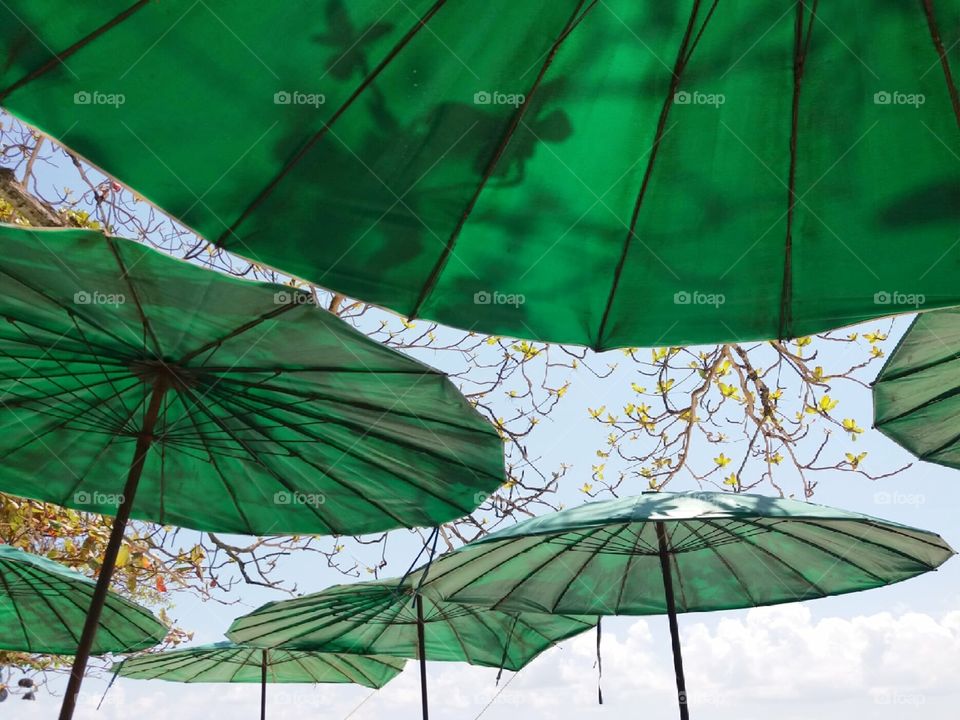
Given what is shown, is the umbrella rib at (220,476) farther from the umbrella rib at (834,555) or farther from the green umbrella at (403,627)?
the umbrella rib at (834,555)

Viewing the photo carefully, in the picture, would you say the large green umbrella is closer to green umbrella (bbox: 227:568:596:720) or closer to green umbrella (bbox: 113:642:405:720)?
green umbrella (bbox: 227:568:596:720)

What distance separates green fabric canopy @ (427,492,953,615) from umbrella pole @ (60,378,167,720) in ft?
6.00

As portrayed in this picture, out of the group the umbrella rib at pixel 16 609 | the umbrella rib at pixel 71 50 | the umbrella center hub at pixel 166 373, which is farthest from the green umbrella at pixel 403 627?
the umbrella rib at pixel 71 50

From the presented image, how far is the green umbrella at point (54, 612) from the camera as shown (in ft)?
20.5

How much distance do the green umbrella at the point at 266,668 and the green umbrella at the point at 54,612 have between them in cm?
206

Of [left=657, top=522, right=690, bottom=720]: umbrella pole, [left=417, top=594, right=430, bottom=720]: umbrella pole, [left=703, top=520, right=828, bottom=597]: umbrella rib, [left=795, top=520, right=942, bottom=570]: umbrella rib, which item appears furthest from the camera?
[left=417, top=594, right=430, bottom=720]: umbrella pole

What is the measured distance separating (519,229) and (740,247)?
0.69 meters

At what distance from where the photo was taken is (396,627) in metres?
8.99

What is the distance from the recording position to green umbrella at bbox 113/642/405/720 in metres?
9.99

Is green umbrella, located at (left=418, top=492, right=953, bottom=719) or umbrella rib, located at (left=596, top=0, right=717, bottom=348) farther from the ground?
umbrella rib, located at (left=596, top=0, right=717, bottom=348)

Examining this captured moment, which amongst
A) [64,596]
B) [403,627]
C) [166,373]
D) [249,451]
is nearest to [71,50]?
[166,373]

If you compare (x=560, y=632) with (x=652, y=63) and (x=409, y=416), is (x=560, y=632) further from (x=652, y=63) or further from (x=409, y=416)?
(x=652, y=63)

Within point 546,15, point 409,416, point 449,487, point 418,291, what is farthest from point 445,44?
point 449,487

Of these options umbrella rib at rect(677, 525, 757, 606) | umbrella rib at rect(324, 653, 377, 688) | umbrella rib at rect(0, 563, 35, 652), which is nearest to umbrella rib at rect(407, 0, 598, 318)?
umbrella rib at rect(677, 525, 757, 606)
